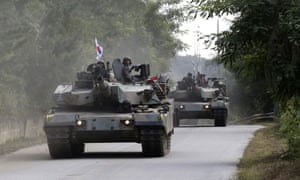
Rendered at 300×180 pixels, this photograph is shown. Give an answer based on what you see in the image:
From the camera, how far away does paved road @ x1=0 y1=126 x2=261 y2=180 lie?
50.3 ft

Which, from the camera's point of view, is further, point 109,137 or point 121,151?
point 121,151

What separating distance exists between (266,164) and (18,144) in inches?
→ 436

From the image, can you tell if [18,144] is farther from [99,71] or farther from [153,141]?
[153,141]

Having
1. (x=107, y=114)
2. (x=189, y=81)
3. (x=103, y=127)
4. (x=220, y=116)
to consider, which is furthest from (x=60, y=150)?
(x=189, y=81)

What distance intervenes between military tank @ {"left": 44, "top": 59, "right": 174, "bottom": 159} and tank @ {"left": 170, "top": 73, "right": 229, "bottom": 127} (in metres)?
16.5

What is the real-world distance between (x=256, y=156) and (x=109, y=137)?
10.8 ft

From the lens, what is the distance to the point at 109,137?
64.7ft

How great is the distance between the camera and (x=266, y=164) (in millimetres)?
16484

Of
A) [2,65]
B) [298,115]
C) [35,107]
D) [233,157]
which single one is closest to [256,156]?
[233,157]

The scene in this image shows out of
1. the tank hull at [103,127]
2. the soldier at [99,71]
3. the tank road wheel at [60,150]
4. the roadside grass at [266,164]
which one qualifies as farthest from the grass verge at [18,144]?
the roadside grass at [266,164]

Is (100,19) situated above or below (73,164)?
above

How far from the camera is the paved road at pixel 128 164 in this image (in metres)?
15.3

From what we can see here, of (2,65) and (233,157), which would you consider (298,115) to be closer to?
(233,157)

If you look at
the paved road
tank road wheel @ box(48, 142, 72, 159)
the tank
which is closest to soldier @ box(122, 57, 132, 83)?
the paved road
